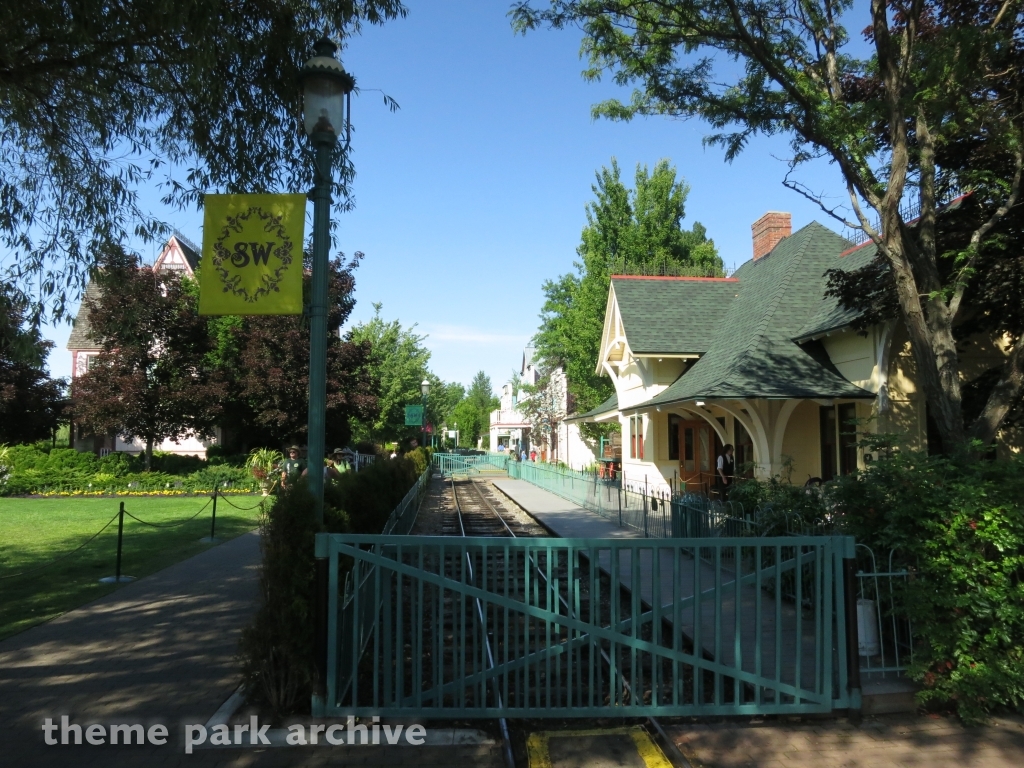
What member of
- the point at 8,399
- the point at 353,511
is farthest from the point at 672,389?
the point at 8,399

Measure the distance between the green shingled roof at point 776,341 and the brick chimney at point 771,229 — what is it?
6.71 ft

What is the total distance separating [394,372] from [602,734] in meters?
45.2

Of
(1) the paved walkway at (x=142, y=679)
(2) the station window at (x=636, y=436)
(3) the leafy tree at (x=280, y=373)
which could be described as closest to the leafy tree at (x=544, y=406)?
(3) the leafy tree at (x=280, y=373)

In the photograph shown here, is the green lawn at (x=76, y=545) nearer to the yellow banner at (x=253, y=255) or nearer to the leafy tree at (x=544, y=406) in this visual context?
the yellow banner at (x=253, y=255)

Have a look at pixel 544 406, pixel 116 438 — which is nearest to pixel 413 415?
pixel 116 438

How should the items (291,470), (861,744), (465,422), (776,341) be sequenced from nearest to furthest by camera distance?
(861,744)
(291,470)
(776,341)
(465,422)

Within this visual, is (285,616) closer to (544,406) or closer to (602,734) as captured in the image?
(602,734)

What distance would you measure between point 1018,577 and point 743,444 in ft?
50.3

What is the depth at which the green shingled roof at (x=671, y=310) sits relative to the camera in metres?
22.6

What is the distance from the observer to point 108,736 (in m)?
4.75

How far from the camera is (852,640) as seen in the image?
5082 mm

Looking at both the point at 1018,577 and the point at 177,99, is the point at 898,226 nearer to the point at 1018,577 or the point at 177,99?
the point at 1018,577

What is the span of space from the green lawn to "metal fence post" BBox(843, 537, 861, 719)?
7420 mm

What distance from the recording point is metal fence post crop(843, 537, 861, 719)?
5.07 m
